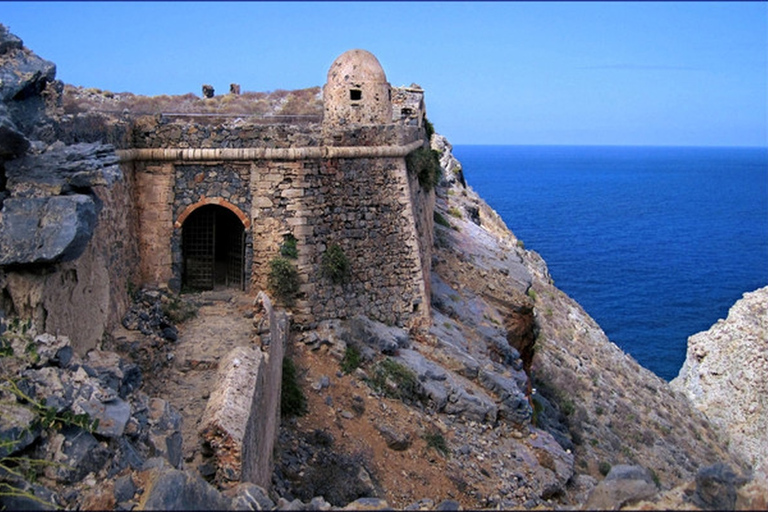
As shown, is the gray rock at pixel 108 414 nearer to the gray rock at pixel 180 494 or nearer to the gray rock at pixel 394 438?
the gray rock at pixel 180 494

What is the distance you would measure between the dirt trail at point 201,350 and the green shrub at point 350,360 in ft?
6.97

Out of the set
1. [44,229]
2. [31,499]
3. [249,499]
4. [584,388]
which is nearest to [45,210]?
[44,229]

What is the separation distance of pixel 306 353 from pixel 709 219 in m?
93.4

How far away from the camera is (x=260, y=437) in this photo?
11.0 meters

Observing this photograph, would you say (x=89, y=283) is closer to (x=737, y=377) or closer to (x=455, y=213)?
(x=455, y=213)

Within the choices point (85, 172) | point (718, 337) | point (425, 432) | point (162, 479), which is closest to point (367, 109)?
point (425, 432)

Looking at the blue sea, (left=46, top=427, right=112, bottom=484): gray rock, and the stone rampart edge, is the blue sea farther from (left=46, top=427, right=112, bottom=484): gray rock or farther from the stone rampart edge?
(left=46, top=427, right=112, bottom=484): gray rock

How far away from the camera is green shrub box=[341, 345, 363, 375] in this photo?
15.7 m

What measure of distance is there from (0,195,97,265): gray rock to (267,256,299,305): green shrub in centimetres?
638

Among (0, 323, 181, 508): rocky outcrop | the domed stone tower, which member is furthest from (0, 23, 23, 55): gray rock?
the domed stone tower

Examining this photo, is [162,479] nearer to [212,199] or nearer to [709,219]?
[212,199]

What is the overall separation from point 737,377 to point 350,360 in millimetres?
21820

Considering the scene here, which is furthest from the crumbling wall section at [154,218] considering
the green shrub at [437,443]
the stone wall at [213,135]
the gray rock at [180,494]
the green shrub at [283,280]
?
the gray rock at [180,494]

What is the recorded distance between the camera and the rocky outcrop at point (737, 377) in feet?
99.0
